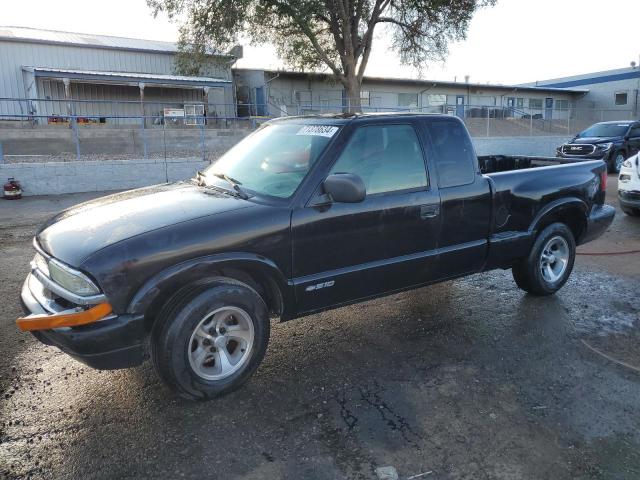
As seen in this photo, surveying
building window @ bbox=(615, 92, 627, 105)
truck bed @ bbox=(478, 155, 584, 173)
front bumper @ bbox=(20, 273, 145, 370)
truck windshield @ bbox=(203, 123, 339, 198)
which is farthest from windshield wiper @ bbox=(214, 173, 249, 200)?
building window @ bbox=(615, 92, 627, 105)

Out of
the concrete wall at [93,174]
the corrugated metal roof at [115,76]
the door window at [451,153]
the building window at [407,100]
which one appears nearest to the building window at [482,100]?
the building window at [407,100]

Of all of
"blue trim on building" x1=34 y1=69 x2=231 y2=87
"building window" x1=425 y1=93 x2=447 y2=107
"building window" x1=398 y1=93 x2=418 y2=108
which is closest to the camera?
"blue trim on building" x1=34 y1=69 x2=231 y2=87

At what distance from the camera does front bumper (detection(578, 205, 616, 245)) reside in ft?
17.2

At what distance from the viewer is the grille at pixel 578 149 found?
15.9 metres

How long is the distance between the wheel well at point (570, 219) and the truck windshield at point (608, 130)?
14077 mm

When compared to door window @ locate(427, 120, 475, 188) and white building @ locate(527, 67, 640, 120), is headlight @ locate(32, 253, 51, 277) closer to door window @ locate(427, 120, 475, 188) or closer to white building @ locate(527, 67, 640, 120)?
door window @ locate(427, 120, 475, 188)

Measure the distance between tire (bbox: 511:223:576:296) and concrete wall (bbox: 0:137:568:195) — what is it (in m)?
11.2

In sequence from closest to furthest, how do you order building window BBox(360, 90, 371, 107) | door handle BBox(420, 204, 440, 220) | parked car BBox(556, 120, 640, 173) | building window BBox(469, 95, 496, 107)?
door handle BBox(420, 204, 440, 220) < parked car BBox(556, 120, 640, 173) < building window BBox(360, 90, 371, 107) < building window BBox(469, 95, 496, 107)

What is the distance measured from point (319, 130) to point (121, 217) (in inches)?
62.4

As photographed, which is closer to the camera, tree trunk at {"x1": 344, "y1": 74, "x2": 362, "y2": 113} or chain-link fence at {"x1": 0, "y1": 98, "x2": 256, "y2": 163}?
chain-link fence at {"x1": 0, "y1": 98, "x2": 256, "y2": 163}

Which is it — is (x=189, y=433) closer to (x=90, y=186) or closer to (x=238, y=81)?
(x=90, y=186)

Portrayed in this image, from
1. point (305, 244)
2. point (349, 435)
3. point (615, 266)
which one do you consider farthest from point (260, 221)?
point (615, 266)

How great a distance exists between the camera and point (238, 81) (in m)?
30.8

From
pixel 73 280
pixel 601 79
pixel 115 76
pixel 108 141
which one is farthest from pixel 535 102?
pixel 73 280
